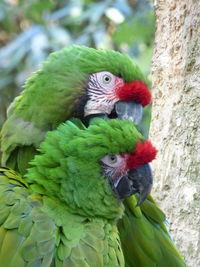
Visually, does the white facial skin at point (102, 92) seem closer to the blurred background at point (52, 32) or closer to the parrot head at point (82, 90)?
the parrot head at point (82, 90)

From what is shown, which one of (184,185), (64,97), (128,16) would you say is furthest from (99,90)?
(128,16)

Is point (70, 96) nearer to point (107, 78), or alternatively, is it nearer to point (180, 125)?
point (107, 78)

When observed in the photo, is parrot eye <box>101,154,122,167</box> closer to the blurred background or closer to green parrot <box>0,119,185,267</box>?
green parrot <box>0,119,185,267</box>

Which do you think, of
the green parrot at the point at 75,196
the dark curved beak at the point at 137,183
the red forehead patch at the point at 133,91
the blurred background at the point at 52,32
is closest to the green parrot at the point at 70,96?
the red forehead patch at the point at 133,91

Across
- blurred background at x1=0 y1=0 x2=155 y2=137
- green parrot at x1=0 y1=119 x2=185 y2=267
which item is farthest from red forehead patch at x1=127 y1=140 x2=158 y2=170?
blurred background at x1=0 y1=0 x2=155 y2=137

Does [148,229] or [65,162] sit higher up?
[65,162]

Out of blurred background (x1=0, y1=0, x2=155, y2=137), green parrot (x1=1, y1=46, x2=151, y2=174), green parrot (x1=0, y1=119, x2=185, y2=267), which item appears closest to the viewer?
green parrot (x1=0, y1=119, x2=185, y2=267)

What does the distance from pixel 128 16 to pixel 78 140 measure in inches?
78.4

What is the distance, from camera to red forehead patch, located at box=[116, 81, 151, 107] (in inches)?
61.5

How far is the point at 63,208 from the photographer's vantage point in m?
1.23

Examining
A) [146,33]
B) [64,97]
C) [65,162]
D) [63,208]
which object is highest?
[146,33]

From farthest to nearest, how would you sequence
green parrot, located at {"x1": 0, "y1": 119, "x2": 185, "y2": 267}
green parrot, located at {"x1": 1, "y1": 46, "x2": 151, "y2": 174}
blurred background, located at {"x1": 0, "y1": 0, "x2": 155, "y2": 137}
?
1. blurred background, located at {"x1": 0, "y1": 0, "x2": 155, "y2": 137}
2. green parrot, located at {"x1": 1, "y1": 46, "x2": 151, "y2": 174}
3. green parrot, located at {"x1": 0, "y1": 119, "x2": 185, "y2": 267}

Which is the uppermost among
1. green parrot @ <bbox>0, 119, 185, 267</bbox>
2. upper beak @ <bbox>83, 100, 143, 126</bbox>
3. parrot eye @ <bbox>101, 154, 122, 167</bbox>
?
upper beak @ <bbox>83, 100, 143, 126</bbox>

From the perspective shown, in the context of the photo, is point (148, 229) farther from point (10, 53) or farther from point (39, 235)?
point (10, 53)
